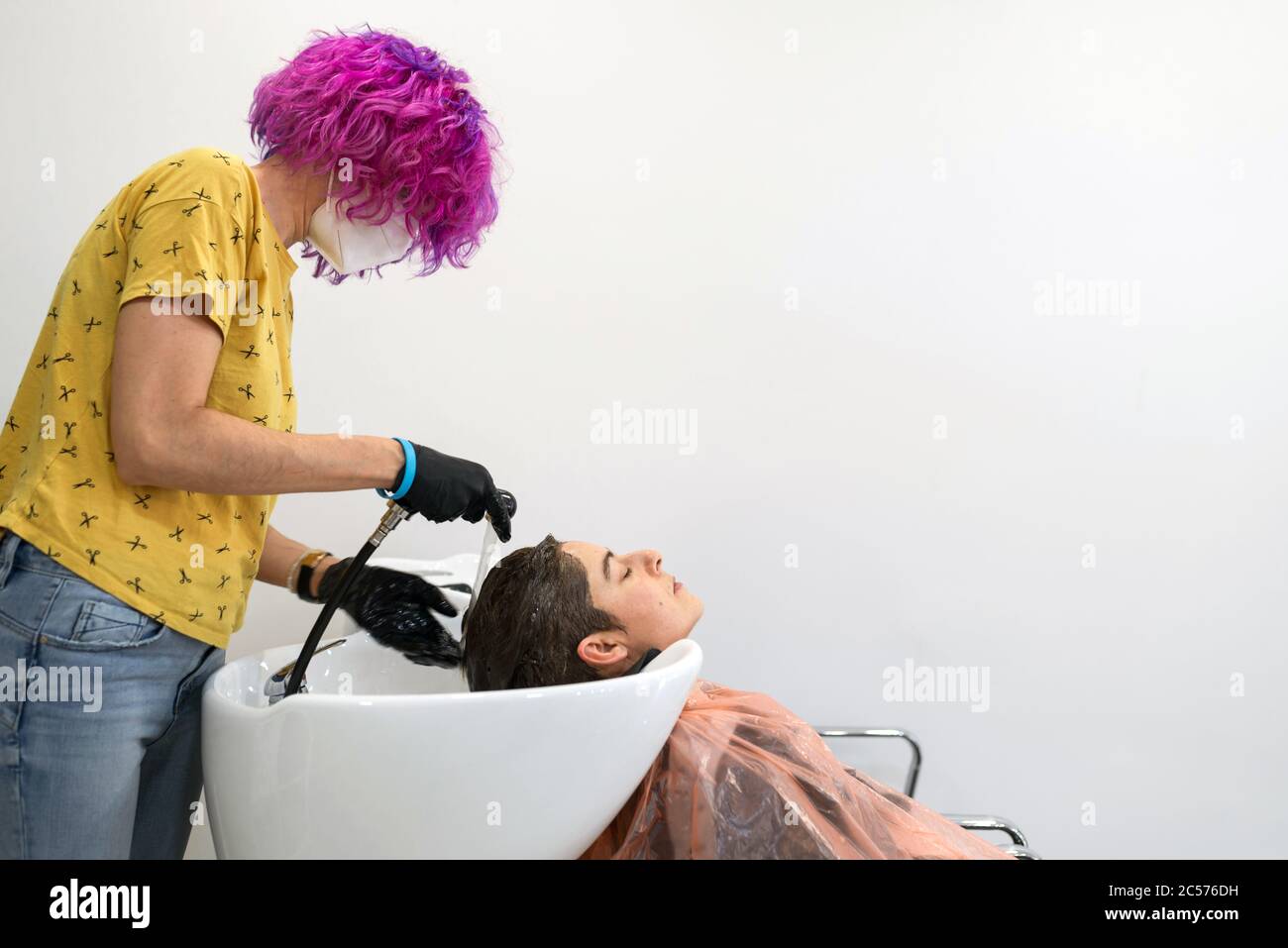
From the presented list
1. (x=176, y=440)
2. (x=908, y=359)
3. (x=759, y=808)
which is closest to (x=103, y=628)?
(x=176, y=440)

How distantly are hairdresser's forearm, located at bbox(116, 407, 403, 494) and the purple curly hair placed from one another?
0.33m

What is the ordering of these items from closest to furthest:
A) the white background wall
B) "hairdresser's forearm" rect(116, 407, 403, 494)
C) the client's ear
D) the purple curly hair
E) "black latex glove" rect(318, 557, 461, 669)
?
"hairdresser's forearm" rect(116, 407, 403, 494), the purple curly hair, the client's ear, "black latex glove" rect(318, 557, 461, 669), the white background wall

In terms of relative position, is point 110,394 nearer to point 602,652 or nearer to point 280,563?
point 280,563

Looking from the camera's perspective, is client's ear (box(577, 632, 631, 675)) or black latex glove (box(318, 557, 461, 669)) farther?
black latex glove (box(318, 557, 461, 669))

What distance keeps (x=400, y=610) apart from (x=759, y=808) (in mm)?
638

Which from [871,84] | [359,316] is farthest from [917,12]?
[359,316]

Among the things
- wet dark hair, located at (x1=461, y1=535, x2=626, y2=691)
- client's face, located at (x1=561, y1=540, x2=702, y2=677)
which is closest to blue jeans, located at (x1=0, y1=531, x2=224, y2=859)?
wet dark hair, located at (x1=461, y1=535, x2=626, y2=691)

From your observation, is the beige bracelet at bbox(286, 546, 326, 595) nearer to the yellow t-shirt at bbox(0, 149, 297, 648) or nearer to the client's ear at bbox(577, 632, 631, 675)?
the yellow t-shirt at bbox(0, 149, 297, 648)

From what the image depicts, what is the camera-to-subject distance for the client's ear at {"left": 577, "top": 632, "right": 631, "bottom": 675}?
4.68ft

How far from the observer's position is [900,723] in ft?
7.12

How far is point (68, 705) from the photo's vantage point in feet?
3.68

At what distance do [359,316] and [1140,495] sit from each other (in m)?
1.68

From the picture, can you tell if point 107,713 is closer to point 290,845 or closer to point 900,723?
point 290,845

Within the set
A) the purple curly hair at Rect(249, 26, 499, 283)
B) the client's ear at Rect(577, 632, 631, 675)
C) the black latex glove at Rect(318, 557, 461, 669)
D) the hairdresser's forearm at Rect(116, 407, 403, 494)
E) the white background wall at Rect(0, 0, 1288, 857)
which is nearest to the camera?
the hairdresser's forearm at Rect(116, 407, 403, 494)
